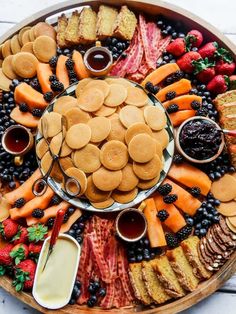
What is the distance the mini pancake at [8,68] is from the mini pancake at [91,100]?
0.52 meters

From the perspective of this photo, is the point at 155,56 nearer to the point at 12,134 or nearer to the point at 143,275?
the point at 12,134

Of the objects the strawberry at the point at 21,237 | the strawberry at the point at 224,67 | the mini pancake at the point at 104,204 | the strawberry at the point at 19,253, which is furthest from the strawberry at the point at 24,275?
the strawberry at the point at 224,67

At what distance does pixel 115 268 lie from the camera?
10.1ft

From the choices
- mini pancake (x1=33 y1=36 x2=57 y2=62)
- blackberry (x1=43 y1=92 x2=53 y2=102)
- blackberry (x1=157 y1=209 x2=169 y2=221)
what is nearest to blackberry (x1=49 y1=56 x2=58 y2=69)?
mini pancake (x1=33 y1=36 x2=57 y2=62)

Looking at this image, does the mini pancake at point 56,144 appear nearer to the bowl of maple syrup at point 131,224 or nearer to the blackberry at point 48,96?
the blackberry at point 48,96

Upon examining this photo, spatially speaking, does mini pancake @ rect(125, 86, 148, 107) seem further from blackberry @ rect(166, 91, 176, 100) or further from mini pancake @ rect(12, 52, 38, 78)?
mini pancake @ rect(12, 52, 38, 78)

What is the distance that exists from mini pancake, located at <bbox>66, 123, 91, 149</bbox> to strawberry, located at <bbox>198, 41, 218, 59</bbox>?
0.86 meters

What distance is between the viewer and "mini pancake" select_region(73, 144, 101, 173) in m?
3.04

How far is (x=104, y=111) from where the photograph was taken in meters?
3.09

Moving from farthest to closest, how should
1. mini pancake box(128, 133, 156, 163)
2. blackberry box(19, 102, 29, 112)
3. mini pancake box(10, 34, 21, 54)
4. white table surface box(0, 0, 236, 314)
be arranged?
white table surface box(0, 0, 236, 314), mini pancake box(10, 34, 21, 54), blackberry box(19, 102, 29, 112), mini pancake box(128, 133, 156, 163)

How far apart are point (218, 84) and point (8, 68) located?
1.31 m

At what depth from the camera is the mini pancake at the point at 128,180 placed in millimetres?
3039

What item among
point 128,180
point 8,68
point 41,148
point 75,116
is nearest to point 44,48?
point 8,68

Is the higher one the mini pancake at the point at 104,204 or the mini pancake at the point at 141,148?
the mini pancake at the point at 141,148
